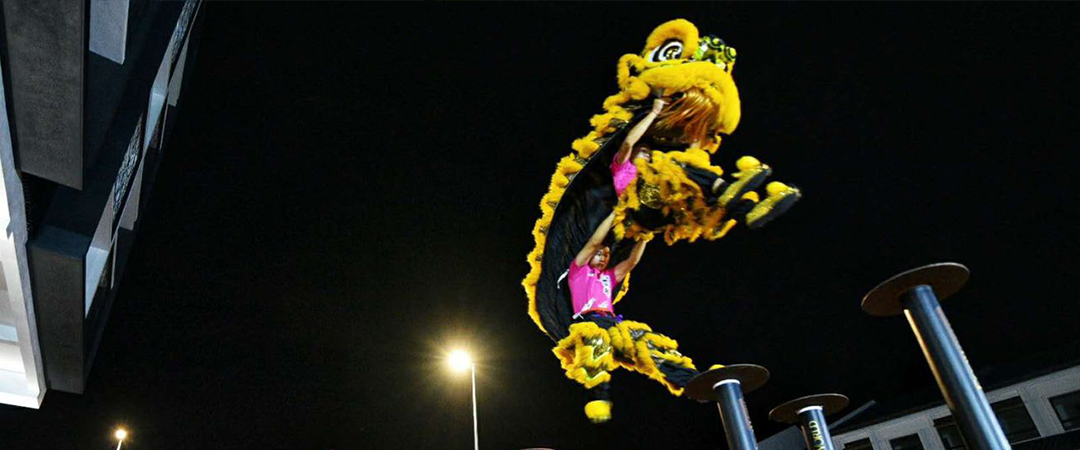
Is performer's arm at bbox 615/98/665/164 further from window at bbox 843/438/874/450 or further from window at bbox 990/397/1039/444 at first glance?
window at bbox 843/438/874/450

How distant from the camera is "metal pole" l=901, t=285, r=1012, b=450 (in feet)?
7.21

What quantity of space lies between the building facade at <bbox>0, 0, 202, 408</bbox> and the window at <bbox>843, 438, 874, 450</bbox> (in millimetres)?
22271

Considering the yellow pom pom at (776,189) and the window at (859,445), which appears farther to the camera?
the window at (859,445)

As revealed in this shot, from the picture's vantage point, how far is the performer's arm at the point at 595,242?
4.73 metres

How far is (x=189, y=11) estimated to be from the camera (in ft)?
18.5

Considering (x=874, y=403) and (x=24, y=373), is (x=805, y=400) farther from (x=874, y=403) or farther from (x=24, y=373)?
(x=874, y=403)

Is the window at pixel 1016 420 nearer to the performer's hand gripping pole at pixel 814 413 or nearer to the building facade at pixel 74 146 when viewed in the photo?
the performer's hand gripping pole at pixel 814 413

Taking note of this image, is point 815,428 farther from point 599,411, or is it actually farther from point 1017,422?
point 1017,422

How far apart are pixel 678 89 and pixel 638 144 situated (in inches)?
21.4

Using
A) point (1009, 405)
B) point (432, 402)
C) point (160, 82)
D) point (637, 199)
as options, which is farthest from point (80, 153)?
point (1009, 405)

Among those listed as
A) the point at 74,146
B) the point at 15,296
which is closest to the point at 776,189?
the point at 74,146

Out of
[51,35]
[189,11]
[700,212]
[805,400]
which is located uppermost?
[189,11]

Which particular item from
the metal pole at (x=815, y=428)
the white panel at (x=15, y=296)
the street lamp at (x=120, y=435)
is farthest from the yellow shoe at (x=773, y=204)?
the street lamp at (x=120, y=435)

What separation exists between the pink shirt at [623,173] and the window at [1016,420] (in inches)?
784
